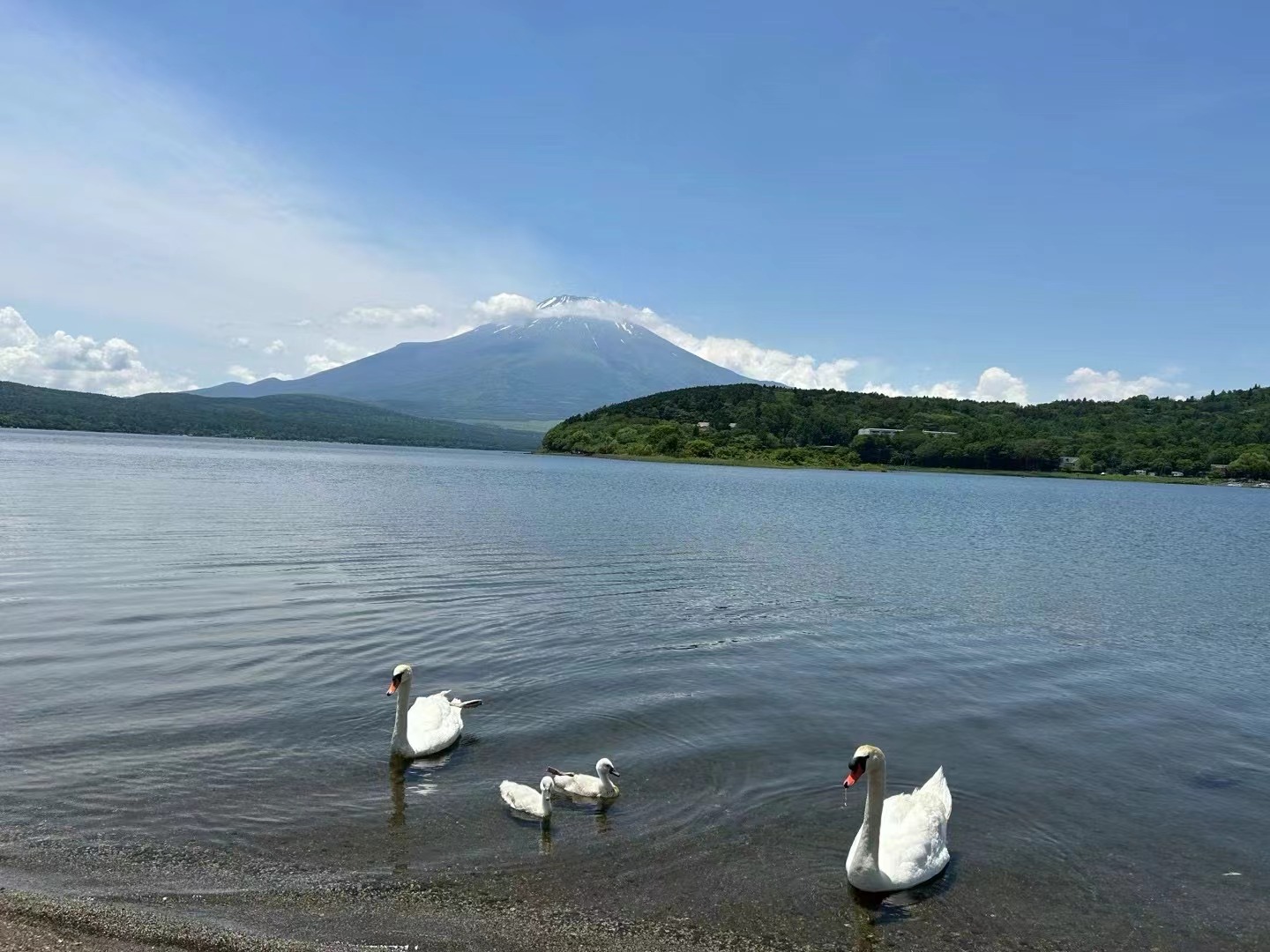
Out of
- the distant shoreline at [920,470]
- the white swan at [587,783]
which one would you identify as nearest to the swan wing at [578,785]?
the white swan at [587,783]

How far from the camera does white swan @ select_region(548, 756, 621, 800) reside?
34.3 ft

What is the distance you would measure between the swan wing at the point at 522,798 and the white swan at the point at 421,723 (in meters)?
1.96

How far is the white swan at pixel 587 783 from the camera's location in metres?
10.5

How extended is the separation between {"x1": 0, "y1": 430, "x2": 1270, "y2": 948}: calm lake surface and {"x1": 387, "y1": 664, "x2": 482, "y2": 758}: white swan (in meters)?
0.41

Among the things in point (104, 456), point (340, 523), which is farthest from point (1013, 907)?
point (104, 456)

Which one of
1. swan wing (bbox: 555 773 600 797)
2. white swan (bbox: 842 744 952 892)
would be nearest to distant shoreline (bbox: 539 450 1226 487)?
swan wing (bbox: 555 773 600 797)

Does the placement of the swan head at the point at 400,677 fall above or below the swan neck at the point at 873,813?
above

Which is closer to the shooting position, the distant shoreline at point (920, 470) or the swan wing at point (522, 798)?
the swan wing at point (522, 798)

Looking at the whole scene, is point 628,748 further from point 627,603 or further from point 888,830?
point 627,603

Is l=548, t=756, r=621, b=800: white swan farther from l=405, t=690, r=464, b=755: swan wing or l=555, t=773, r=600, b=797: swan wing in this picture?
l=405, t=690, r=464, b=755: swan wing

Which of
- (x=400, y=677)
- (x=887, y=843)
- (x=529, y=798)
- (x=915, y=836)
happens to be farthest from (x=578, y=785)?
(x=915, y=836)

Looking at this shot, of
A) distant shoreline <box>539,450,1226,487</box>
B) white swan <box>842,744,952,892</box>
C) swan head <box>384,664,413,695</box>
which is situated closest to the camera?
white swan <box>842,744,952,892</box>

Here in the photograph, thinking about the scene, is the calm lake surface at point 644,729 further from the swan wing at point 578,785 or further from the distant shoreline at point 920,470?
the distant shoreline at point 920,470

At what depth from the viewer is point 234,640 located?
57.3 feet
